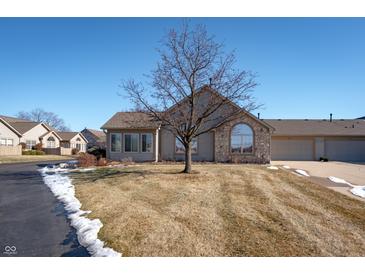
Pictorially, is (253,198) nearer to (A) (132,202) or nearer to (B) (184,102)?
(A) (132,202)

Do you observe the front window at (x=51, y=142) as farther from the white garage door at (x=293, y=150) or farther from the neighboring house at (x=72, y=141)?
the white garage door at (x=293, y=150)

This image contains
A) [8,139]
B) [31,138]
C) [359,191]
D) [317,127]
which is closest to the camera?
[359,191]

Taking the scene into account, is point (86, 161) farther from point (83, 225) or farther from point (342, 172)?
point (342, 172)

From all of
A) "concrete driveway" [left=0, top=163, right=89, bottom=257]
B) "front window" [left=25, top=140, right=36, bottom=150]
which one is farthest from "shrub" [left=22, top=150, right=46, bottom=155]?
"concrete driveway" [left=0, top=163, right=89, bottom=257]

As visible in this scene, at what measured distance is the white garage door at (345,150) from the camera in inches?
1025

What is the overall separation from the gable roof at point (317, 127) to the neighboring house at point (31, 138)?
112 ft

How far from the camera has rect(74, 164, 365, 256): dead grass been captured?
4793 mm

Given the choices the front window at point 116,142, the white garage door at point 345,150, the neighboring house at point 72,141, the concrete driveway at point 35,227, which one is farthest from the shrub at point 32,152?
the white garage door at point 345,150

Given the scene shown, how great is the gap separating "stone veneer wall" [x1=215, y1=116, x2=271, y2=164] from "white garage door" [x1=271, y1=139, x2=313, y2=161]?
762cm

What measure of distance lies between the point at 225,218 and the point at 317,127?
25.9 metres

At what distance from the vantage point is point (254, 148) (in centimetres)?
1980

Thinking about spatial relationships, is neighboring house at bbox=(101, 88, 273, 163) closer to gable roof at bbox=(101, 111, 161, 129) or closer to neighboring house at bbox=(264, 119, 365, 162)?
gable roof at bbox=(101, 111, 161, 129)

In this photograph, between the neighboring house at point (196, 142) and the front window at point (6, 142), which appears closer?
the neighboring house at point (196, 142)

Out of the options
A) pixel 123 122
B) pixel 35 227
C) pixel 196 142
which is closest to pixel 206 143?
pixel 196 142
